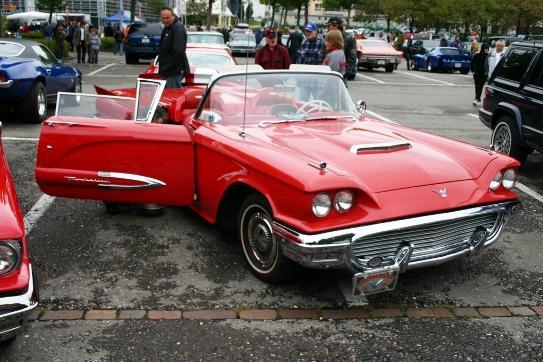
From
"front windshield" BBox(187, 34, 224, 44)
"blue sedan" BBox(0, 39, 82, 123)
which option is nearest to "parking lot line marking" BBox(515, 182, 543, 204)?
"blue sedan" BBox(0, 39, 82, 123)

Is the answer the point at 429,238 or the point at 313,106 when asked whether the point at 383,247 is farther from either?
the point at 313,106

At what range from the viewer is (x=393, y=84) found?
19.5 metres

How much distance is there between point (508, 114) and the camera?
7824 mm

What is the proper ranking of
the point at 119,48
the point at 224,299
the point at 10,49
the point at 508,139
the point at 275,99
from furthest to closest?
1. the point at 119,48
2. the point at 10,49
3. the point at 508,139
4. the point at 275,99
5. the point at 224,299

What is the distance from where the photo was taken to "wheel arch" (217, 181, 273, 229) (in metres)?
4.39

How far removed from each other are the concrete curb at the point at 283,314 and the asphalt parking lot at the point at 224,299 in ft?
0.05

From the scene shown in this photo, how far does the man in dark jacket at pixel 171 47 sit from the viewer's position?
27.4 ft

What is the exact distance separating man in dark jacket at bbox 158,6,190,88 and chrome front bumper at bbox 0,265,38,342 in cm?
588

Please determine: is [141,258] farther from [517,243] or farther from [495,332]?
[517,243]

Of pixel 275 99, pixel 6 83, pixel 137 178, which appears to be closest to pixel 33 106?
pixel 6 83

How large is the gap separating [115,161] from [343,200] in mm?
1964

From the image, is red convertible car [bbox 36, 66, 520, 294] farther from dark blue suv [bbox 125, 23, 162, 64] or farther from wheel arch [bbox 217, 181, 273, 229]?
dark blue suv [bbox 125, 23, 162, 64]

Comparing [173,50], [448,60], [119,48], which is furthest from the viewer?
[119,48]

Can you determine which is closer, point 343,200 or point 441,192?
point 343,200
